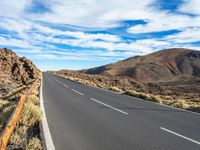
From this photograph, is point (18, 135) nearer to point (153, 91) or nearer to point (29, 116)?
point (29, 116)

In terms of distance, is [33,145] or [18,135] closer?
[33,145]

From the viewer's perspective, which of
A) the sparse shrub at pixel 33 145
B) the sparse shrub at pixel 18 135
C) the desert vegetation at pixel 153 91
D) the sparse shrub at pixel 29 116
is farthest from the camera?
the desert vegetation at pixel 153 91

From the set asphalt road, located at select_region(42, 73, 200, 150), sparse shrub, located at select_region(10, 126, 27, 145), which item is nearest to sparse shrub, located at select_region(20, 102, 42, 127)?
asphalt road, located at select_region(42, 73, 200, 150)

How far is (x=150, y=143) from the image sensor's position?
718 cm

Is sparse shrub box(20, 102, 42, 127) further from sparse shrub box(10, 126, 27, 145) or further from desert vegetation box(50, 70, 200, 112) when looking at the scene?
desert vegetation box(50, 70, 200, 112)

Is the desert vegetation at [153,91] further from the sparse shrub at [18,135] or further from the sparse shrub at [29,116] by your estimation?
the sparse shrub at [18,135]

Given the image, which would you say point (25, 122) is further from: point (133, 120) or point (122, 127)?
point (133, 120)

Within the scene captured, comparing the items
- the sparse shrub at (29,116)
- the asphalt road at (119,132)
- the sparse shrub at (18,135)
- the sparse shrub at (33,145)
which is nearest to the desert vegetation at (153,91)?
the asphalt road at (119,132)

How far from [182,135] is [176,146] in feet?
4.73

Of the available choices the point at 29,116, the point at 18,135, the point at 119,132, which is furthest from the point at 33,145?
the point at 29,116

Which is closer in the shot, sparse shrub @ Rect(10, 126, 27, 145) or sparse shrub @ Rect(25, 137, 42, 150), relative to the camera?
sparse shrub @ Rect(25, 137, 42, 150)

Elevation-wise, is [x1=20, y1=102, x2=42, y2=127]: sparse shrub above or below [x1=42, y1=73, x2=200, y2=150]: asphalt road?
above

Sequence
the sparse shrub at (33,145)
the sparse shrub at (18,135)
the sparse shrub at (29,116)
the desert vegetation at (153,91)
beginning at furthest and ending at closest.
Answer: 1. the desert vegetation at (153,91)
2. the sparse shrub at (29,116)
3. the sparse shrub at (18,135)
4. the sparse shrub at (33,145)

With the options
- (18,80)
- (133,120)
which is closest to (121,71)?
(18,80)
